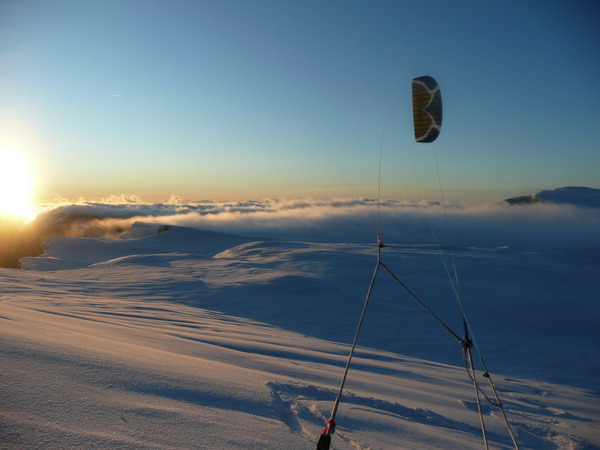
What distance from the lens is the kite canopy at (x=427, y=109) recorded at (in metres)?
7.25

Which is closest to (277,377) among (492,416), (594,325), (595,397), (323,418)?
(323,418)

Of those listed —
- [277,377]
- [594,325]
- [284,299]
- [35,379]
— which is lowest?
[594,325]

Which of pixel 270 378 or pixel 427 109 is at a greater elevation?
pixel 427 109

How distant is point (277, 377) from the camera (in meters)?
4.97

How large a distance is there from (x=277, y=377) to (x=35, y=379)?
2912 millimetres

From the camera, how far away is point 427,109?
7.29 m

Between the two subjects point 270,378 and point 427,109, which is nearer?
point 270,378

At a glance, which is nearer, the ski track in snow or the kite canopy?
the ski track in snow

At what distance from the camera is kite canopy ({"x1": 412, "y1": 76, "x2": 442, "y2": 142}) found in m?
7.25

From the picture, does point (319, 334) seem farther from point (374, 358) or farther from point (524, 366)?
point (524, 366)

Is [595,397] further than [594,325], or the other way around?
[594,325]

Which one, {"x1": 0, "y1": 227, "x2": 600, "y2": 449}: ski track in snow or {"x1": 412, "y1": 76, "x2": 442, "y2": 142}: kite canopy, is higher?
{"x1": 412, "y1": 76, "x2": 442, "y2": 142}: kite canopy

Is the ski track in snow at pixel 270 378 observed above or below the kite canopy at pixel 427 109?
below

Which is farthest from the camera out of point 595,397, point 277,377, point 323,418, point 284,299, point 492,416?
point 284,299
